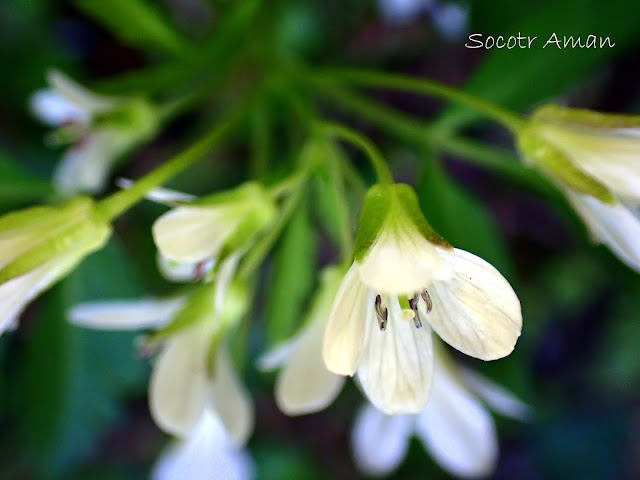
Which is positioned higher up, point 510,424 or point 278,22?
point 278,22

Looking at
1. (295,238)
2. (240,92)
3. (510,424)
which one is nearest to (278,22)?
(240,92)

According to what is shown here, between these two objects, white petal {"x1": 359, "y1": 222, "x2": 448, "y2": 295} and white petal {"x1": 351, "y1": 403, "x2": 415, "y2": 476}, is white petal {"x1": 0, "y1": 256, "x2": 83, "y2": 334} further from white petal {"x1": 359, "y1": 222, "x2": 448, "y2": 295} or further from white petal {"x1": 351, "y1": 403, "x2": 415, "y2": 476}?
white petal {"x1": 351, "y1": 403, "x2": 415, "y2": 476}

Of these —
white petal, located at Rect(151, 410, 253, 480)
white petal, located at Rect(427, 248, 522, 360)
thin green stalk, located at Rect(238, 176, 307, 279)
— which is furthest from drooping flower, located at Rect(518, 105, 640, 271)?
white petal, located at Rect(151, 410, 253, 480)

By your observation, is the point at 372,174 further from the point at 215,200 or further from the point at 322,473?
the point at 322,473

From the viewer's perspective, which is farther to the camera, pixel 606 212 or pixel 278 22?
pixel 278 22

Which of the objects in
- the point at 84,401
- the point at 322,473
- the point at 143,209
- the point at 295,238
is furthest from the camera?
the point at 322,473

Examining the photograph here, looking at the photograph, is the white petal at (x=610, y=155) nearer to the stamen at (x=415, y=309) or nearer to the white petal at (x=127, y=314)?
the stamen at (x=415, y=309)

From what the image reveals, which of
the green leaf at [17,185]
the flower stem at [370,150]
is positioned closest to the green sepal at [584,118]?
the flower stem at [370,150]
